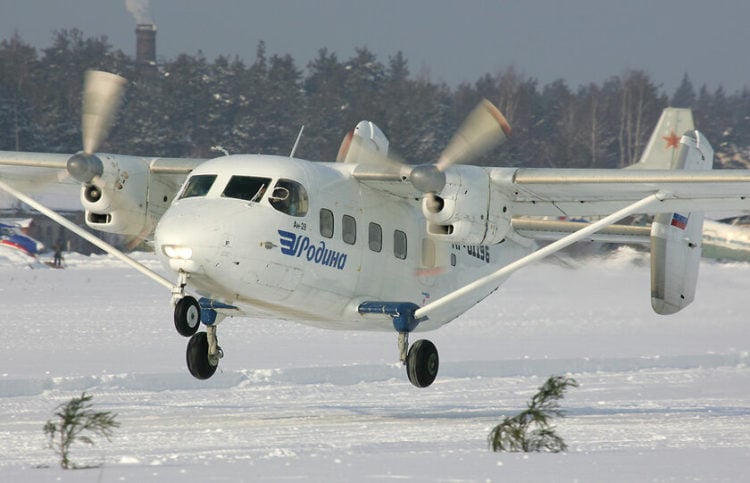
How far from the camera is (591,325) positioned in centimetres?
3198

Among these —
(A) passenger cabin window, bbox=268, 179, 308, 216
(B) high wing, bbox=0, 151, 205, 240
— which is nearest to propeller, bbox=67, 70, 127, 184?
(B) high wing, bbox=0, 151, 205, 240

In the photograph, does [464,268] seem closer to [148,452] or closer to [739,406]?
[739,406]

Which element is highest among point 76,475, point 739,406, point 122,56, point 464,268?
point 122,56

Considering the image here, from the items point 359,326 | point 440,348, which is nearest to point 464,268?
point 359,326

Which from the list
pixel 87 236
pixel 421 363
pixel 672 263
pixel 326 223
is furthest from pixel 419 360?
pixel 87 236

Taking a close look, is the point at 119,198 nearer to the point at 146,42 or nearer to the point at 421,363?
the point at 421,363

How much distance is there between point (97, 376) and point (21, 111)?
188 ft

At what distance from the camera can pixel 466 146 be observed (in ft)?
57.3

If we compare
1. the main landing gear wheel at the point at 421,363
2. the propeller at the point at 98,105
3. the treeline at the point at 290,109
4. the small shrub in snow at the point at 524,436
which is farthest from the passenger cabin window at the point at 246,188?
the treeline at the point at 290,109

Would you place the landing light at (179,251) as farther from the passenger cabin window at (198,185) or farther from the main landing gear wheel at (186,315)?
the passenger cabin window at (198,185)

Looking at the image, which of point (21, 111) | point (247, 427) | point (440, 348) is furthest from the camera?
point (21, 111)

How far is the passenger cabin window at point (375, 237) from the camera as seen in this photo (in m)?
17.0

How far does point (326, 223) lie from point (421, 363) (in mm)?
2467

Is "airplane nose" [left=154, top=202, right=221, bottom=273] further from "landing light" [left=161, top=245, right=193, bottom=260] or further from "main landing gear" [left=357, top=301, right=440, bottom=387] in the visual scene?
"main landing gear" [left=357, top=301, right=440, bottom=387]
